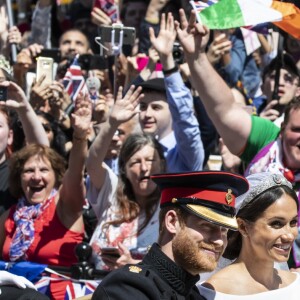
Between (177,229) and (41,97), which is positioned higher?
(177,229)

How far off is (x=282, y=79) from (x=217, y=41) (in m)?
0.72

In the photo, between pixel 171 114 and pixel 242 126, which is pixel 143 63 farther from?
pixel 242 126

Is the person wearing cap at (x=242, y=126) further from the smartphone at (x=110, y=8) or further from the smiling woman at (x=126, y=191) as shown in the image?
the smartphone at (x=110, y=8)

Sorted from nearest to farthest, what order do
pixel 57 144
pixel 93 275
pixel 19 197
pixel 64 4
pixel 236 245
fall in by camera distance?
pixel 236 245 < pixel 93 275 < pixel 19 197 < pixel 57 144 < pixel 64 4

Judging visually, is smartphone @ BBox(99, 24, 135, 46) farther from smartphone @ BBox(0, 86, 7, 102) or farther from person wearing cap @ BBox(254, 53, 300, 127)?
person wearing cap @ BBox(254, 53, 300, 127)

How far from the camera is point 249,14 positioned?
19.4 feet

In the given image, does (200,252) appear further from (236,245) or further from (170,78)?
(170,78)

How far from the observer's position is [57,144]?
7043 mm

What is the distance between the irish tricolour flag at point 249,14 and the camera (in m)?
5.87

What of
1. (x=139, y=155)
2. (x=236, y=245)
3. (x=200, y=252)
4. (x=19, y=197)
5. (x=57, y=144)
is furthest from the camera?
(x=57, y=144)

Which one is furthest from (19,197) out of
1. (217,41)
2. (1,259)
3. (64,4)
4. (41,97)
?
(64,4)

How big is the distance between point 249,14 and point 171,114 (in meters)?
0.82

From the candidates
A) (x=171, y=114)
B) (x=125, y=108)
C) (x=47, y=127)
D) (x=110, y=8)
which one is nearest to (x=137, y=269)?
(x=125, y=108)

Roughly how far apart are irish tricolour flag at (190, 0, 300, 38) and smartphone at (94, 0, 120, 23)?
92.3 inches
